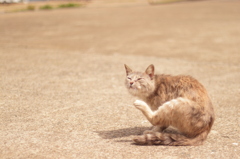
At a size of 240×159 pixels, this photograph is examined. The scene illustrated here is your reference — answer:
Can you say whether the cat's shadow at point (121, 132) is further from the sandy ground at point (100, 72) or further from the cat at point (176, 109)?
the cat at point (176, 109)

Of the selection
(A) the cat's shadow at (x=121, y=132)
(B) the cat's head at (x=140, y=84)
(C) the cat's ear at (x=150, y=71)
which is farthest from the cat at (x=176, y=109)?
(A) the cat's shadow at (x=121, y=132)

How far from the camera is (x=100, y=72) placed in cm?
1134

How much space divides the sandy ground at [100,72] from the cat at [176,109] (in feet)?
0.52

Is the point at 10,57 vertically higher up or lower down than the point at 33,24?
lower down

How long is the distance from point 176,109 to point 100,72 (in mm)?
6399

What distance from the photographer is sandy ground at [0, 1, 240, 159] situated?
5371 millimetres

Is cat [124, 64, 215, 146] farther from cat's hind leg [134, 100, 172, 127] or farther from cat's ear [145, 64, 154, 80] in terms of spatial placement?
cat's ear [145, 64, 154, 80]

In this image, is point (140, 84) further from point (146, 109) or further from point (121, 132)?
point (121, 132)

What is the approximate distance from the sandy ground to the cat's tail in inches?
3.8

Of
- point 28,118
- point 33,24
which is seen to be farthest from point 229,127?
point 33,24

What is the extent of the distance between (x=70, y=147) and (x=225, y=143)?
2.57 m

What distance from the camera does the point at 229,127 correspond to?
6375 millimetres

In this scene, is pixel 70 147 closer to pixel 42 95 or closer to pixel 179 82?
pixel 179 82

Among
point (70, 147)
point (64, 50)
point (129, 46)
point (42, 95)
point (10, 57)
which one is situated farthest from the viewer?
point (129, 46)
